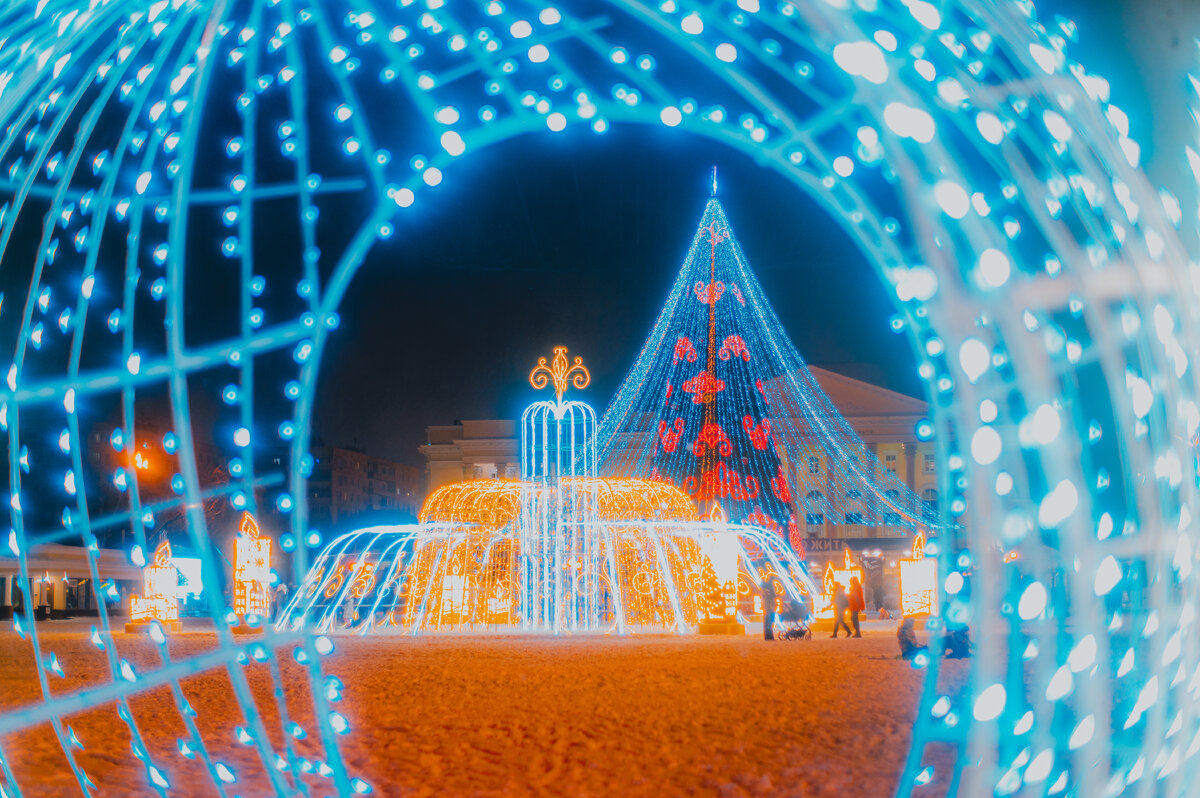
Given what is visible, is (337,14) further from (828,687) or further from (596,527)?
(596,527)

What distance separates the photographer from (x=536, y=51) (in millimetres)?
7004

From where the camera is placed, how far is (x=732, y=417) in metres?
47.7

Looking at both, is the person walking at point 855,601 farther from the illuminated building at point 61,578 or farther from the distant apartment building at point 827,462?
the distant apartment building at point 827,462

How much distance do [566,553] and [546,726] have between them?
1497 cm

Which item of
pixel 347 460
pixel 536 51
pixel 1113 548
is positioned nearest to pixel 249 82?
pixel 536 51

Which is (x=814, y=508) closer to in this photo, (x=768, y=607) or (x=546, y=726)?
(x=768, y=607)

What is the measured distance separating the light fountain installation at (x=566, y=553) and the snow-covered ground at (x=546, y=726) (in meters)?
7.00

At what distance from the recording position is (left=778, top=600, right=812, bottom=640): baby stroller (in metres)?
21.6

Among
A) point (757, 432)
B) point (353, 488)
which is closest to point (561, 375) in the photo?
point (757, 432)

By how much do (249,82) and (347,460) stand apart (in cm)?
8007

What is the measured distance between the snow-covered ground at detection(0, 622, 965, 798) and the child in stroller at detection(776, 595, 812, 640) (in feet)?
19.6

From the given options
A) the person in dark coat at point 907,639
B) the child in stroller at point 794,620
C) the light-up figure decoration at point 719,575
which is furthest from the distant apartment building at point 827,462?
the person in dark coat at point 907,639

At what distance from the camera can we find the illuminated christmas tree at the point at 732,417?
38344 millimetres

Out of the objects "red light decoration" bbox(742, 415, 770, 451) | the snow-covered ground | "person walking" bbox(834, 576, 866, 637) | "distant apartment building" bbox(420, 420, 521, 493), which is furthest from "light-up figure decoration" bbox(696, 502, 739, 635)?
"distant apartment building" bbox(420, 420, 521, 493)
